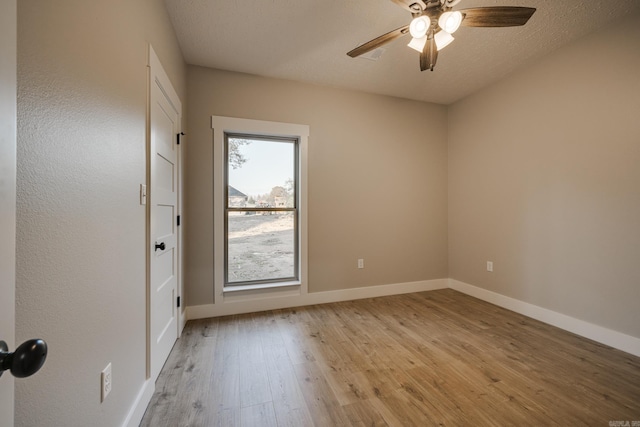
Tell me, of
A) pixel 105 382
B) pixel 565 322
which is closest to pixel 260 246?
pixel 105 382

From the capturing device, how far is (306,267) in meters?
3.14

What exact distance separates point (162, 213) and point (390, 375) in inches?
80.9

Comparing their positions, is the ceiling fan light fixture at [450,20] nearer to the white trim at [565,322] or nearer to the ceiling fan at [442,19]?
the ceiling fan at [442,19]

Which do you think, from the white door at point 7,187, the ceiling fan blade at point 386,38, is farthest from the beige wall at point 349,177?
the white door at point 7,187

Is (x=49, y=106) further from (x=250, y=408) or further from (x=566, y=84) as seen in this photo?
(x=566, y=84)

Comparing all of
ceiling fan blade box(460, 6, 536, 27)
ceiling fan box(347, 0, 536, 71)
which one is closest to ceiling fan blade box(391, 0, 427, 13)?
ceiling fan box(347, 0, 536, 71)

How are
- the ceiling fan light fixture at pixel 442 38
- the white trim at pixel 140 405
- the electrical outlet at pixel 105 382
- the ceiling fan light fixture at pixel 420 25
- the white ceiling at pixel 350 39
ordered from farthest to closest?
the white ceiling at pixel 350 39 < the ceiling fan light fixture at pixel 442 38 < the ceiling fan light fixture at pixel 420 25 < the white trim at pixel 140 405 < the electrical outlet at pixel 105 382

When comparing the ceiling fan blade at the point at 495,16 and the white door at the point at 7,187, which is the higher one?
the ceiling fan blade at the point at 495,16

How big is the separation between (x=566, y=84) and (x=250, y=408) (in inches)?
151

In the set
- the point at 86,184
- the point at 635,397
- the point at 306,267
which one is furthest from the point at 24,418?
the point at 635,397

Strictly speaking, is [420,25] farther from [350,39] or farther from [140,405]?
[140,405]

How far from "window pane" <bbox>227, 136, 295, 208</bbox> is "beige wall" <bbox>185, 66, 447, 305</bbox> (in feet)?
0.88

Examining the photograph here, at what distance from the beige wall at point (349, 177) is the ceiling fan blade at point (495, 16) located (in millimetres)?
1821

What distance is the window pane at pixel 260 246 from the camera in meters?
3.01
